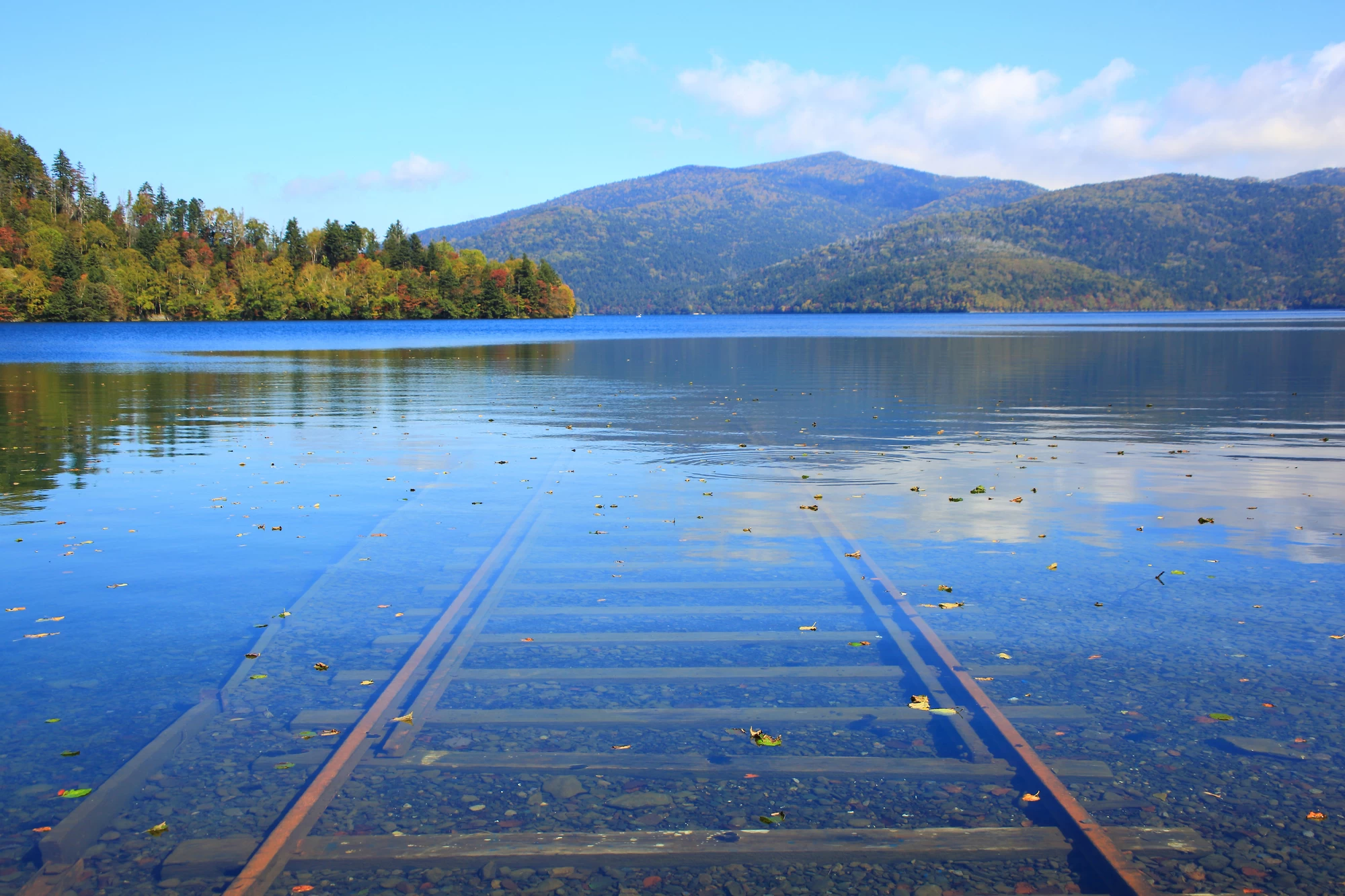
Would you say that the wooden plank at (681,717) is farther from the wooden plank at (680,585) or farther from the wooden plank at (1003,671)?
the wooden plank at (680,585)

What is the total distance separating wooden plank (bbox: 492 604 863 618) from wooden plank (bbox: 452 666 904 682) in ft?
4.69

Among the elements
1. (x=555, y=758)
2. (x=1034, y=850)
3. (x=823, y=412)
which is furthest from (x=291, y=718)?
(x=823, y=412)

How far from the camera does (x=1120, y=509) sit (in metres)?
14.1

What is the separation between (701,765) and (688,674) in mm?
1578

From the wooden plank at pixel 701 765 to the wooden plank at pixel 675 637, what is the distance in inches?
85.0

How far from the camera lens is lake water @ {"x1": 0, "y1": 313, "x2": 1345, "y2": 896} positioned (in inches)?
207

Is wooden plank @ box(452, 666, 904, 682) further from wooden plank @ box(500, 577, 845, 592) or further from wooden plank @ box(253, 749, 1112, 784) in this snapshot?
wooden plank @ box(500, 577, 845, 592)

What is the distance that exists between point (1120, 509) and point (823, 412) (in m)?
14.2

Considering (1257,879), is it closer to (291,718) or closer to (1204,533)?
(291,718)

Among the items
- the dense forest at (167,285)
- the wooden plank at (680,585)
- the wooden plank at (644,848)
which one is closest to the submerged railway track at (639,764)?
the wooden plank at (644,848)

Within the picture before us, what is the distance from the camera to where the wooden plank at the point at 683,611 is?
29.3ft

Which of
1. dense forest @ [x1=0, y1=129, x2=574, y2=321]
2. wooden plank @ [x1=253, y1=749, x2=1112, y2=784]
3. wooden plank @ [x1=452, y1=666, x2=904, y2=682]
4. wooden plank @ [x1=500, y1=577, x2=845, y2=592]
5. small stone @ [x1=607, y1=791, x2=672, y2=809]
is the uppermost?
dense forest @ [x1=0, y1=129, x2=574, y2=321]

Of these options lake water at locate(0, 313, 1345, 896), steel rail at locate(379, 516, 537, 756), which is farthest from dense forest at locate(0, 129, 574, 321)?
steel rail at locate(379, 516, 537, 756)

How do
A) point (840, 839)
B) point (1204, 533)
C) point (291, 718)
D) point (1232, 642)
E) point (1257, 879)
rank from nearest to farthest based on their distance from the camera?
point (1257, 879)
point (840, 839)
point (291, 718)
point (1232, 642)
point (1204, 533)
